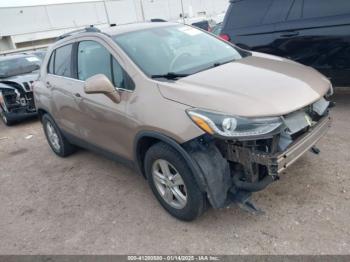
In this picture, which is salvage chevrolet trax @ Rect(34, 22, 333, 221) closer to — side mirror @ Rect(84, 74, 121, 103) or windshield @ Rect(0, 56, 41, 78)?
side mirror @ Rect(84, 74, 121, 103)

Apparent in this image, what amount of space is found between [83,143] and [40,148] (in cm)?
207

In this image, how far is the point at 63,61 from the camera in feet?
14.9

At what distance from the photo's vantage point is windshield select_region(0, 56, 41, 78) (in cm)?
871

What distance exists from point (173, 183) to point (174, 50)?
4.65ft

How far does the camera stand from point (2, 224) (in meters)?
3.77

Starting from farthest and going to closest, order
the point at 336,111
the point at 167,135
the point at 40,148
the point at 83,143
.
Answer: the point at 40,148 < the point at 336,111 < the point at 83,143 < the point at 167,135

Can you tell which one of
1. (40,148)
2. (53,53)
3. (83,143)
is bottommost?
(40,148)

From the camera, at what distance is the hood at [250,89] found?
2.63m

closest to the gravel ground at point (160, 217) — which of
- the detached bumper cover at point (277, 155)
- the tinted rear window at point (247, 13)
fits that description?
the detached bumper cover at point (277, 155)

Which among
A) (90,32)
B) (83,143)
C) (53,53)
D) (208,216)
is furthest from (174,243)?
(53,53)

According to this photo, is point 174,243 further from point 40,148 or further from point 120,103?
point 40,148

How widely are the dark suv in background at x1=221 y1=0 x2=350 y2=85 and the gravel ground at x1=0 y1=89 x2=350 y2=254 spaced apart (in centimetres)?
99

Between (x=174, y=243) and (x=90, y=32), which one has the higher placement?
(x=90, y=32)

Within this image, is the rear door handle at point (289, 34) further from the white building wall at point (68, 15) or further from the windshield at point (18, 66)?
the white building wall at point (68, 15)
